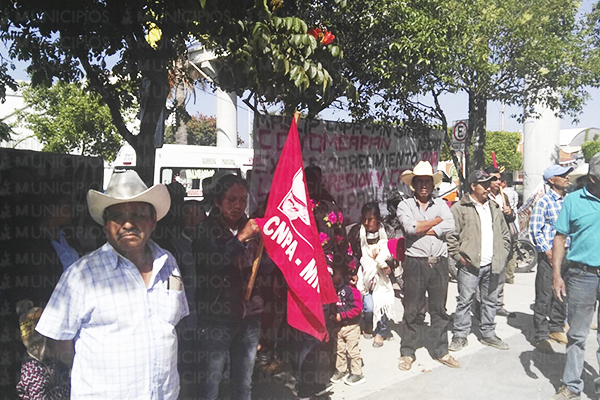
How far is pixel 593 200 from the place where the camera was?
4020 mm

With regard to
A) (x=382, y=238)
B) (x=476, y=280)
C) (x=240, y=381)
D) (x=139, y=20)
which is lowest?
(x=240, y=381)

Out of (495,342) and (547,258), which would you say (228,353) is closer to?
(495,342)

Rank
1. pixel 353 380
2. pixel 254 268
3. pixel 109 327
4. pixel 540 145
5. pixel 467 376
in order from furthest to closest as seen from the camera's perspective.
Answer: pixel 540 145 < pixel 467 376 < pixel 353 380 < pixel 254 268 < pixel 109 327

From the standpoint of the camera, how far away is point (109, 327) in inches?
88.8

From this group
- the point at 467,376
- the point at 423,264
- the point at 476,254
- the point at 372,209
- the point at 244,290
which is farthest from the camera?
the point at 476,254

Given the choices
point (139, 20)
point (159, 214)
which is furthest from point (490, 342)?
point (139, 20)

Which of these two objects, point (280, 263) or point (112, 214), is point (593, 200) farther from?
point (112, 214)

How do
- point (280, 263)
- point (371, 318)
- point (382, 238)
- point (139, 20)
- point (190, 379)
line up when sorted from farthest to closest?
1. point (371, 318)
2. point (382, 238)
3. point (139, 20)
4. point (190, 379)
5. point (280, 263)

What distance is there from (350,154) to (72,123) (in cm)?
1403

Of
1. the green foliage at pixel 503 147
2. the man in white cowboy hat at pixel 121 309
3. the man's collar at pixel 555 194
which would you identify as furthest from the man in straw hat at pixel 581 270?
the green foliage at pixel 503 147

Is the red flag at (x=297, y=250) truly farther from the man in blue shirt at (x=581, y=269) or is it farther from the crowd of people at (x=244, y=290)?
the man in blue shirt at (x=581, y=269)

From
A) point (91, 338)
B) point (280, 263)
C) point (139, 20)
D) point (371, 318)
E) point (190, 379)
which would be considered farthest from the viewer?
point (371, 318)

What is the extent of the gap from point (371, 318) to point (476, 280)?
128 centimetres

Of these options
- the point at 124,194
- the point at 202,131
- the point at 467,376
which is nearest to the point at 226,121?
the point at 467,376
